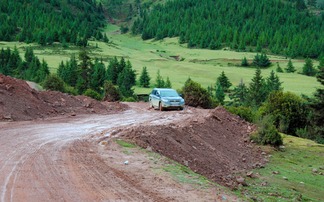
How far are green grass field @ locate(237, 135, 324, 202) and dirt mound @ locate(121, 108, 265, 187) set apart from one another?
0.85m

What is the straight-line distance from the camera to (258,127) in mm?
25594

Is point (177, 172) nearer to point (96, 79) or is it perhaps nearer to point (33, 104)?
point (33, 104)

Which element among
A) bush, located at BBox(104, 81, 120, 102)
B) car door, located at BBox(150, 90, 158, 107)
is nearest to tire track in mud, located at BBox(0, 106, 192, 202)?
car door, located at BBox(150, 90, 158, 107)

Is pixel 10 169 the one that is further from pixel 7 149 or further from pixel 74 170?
pixel 7 149

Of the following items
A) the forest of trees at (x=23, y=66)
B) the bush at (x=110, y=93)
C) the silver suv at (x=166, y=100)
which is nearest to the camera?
the silver suv at (x=166, y=100)

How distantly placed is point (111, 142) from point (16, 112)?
9.36m

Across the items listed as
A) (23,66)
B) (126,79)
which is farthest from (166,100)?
(23,66)

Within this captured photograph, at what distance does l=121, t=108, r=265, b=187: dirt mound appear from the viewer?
1565 centimetres

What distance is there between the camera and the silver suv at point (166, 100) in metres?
32.3

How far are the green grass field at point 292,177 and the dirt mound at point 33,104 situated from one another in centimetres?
1348

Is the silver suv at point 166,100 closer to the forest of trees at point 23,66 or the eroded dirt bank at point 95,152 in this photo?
the eroded dirt bank at point 95,152

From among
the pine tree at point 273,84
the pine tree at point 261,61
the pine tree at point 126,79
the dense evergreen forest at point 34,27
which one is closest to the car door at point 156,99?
the pine tree at point 126,79

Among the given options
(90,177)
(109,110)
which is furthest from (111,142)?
(109,110)

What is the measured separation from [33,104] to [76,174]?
14999 millimetres
